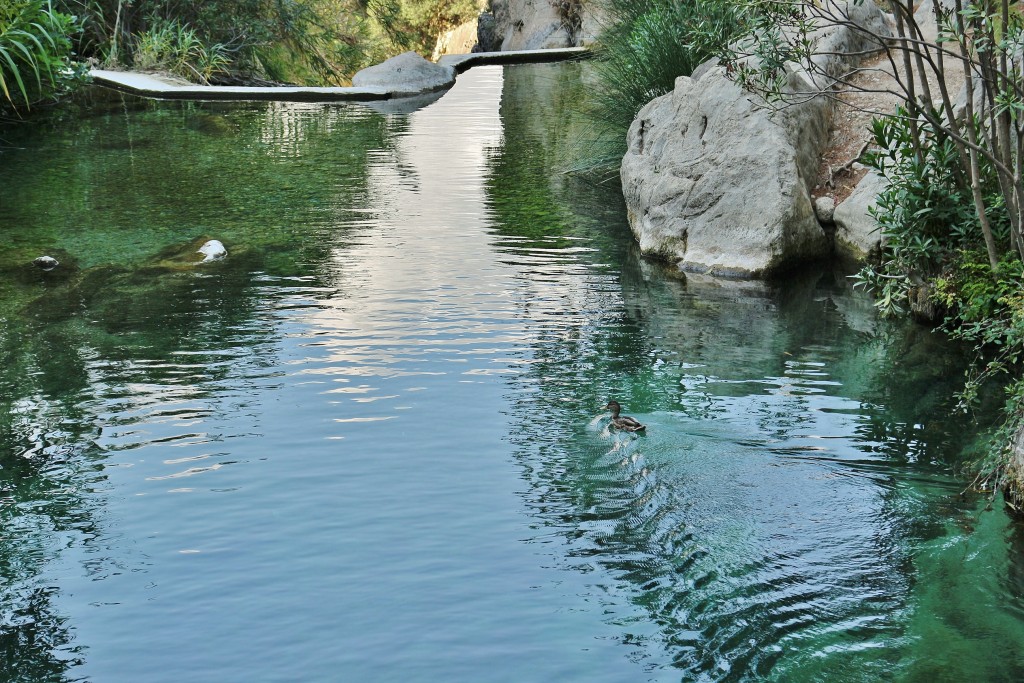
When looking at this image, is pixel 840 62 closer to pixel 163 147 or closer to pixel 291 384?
pixel 291 384

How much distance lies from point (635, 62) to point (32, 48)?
24.8ft

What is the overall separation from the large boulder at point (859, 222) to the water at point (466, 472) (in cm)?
42

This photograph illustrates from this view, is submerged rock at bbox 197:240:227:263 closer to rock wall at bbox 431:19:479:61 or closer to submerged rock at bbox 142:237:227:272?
submerged rock at bbox 142:237:227:272

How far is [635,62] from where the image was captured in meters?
12.8

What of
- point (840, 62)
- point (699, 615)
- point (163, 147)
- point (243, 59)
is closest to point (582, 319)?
point (699, 615)

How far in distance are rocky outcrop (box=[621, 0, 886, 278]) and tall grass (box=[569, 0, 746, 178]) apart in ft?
2.74

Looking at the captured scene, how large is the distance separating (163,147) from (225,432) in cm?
973

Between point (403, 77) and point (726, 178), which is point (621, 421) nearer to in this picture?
point (726, 178)

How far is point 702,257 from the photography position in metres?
10.3

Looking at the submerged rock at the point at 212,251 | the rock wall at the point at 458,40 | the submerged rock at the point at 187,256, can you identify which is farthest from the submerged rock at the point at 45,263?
the rock wall at the point at 458,40

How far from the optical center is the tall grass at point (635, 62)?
1227 centimetres

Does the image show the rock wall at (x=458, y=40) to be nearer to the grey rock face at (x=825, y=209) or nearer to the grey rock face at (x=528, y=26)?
the grey rock face at (x=528, y=26)

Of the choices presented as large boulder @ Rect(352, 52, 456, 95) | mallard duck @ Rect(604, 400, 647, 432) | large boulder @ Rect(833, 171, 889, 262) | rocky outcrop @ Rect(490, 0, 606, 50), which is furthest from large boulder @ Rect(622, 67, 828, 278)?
rocky outcrop @ Rect(490, 0, 606, 50)

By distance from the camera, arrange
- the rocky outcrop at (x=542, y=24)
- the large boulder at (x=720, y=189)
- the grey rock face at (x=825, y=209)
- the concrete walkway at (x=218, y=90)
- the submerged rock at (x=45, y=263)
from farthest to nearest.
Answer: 1. the rocky outcrop at (x=542, y=24)
2. the concrete walkway at (x=218, y=90)
3. the grey rock face at (x=825, y=209)
4. the large boulder at (x=720, y=189)
5. the submerged rock at (x=45, y=263)
